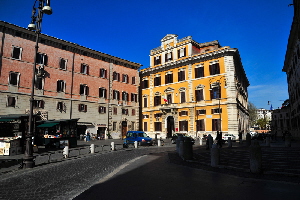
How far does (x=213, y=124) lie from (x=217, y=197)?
3014cm

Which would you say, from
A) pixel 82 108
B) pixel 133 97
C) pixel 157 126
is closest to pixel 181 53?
pixel 133 97

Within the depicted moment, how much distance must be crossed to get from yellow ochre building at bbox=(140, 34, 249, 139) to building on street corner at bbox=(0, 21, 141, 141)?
12.0ft

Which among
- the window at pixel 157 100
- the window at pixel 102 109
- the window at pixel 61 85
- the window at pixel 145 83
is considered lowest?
the window at pixel 102 109

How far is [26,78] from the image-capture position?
88.5 ft

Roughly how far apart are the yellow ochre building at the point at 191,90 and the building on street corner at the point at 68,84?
3.67 meters

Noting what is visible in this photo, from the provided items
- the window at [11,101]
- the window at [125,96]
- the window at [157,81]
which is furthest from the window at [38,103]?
the window at [157,81]

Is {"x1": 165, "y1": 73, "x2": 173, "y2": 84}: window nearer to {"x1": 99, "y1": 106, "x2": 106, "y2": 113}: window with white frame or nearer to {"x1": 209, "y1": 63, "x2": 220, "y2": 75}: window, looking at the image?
{"x1": 209, "y1": 63, "x2": 220, "y2": 75}: window

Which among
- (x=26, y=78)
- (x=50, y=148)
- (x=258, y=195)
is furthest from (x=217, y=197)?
(x=26, y=78)

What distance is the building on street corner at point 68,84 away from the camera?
83.7 ft

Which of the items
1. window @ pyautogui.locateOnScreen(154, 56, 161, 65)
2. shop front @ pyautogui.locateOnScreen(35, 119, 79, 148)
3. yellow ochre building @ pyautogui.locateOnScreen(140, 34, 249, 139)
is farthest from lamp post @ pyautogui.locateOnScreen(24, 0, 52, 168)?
window @ pyautogui.locateOnScreen(154, 56, 161, 65)

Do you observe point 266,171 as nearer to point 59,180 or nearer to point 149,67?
point 59,180

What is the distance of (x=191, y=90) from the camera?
121ft

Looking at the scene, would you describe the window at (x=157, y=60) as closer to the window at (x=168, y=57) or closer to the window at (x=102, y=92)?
the window at (x=168, y=57)

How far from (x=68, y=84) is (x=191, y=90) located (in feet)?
66.0
